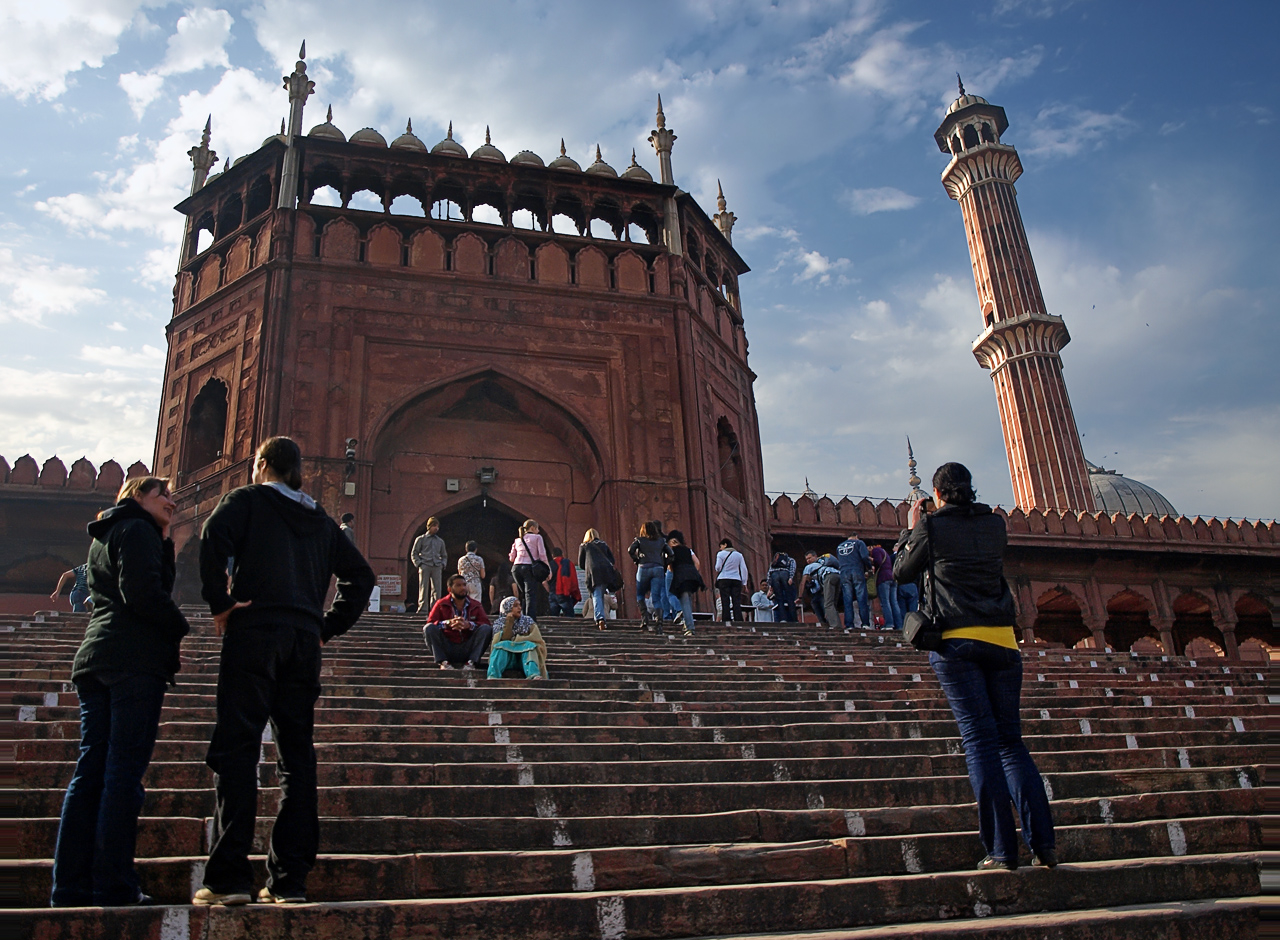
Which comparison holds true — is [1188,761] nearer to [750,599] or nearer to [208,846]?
[208,846]

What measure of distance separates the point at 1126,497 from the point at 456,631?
34.3m

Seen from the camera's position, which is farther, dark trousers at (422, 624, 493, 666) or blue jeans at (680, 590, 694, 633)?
blue jeans at (680, 590, 694, 633)

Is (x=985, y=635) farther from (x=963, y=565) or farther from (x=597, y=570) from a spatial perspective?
(x=597, y=570)

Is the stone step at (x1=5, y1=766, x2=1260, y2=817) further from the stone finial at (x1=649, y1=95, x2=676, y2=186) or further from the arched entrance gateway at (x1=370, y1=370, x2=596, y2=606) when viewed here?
the stone finial at (x1=649, y1=95, x2=676, y2=186)

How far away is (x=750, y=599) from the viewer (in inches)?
587

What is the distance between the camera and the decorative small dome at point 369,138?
1605 centimetres

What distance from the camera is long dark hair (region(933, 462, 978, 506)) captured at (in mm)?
3371

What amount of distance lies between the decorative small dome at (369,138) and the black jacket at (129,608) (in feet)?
47.2

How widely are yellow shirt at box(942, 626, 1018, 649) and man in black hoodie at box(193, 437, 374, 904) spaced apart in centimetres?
189

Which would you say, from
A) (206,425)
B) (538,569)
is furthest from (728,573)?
(206,425)

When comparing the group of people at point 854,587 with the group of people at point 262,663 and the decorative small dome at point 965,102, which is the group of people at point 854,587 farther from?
the decorative small dome at point 965,102

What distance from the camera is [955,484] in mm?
3398

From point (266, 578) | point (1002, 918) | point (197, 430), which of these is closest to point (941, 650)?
point (1002, 918)

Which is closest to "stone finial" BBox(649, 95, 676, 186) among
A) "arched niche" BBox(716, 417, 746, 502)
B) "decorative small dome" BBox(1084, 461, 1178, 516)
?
"arched niche" BBox(716, 417, 746, 502)
